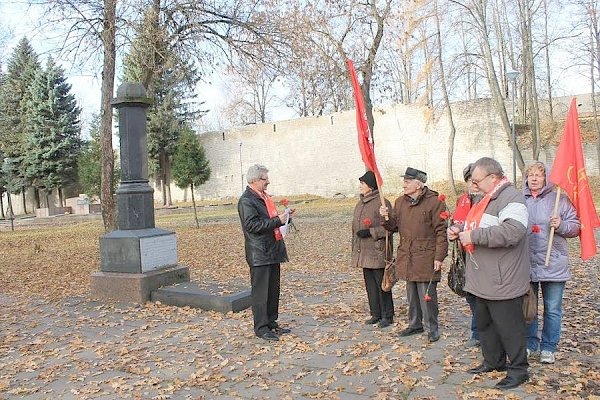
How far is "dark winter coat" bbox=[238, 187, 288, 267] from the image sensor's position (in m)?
5.61

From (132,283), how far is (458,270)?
4661mm

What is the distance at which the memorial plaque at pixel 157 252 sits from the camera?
7.70 meters

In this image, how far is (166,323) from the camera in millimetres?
6578

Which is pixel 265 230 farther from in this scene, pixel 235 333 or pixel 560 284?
pixel 560 284

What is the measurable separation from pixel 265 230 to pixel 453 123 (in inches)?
1066

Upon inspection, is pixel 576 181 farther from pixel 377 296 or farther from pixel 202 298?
pixel 202 298

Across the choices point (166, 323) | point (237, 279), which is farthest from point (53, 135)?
Answer: point (166, 323)

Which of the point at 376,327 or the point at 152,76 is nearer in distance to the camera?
the point at 376,327

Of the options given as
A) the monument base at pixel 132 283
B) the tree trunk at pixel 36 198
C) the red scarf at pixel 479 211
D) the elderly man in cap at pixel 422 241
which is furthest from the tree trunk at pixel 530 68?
the tree trunk at pixel 36 198

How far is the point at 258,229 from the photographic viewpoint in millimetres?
5570

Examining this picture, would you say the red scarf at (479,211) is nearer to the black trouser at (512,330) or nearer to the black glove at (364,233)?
the black trouser at (512,330)

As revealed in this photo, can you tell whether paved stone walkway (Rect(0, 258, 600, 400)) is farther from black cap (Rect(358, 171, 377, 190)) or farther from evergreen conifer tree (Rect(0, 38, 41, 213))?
evergreen conifer tree (Rect(0, 38, 41, 213))

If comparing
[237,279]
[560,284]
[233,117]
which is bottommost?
[237,279]

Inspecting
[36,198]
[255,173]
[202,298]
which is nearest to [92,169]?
[36,198]
